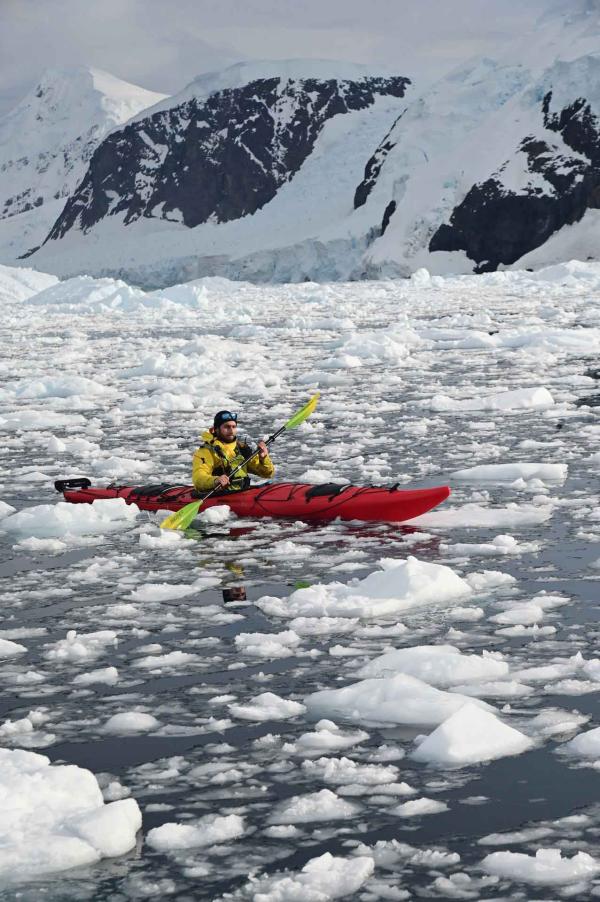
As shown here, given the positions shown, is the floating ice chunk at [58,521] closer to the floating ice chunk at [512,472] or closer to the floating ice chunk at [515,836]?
the floating ice chunk at [512,472]

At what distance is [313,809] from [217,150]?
145 m

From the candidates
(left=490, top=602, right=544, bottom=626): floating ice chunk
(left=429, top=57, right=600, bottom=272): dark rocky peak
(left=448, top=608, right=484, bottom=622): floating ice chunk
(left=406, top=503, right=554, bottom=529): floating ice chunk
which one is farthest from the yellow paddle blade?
(left=429, top=57, right=600, bottom=272): dark rocky peak

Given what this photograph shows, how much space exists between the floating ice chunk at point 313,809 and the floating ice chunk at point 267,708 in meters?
0.75

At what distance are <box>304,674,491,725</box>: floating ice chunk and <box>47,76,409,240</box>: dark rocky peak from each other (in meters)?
128

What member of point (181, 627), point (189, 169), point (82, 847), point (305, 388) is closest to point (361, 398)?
point (305, 388)

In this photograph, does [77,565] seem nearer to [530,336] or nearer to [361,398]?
[361,398]

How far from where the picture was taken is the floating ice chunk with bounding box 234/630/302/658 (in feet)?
18.2

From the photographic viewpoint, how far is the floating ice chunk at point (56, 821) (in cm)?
356

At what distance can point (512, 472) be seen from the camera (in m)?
9.59

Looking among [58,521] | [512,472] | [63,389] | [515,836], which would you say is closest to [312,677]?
[515,836]

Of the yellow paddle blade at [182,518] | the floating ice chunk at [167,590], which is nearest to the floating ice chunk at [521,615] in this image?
the floating ice chunk at [167,590]

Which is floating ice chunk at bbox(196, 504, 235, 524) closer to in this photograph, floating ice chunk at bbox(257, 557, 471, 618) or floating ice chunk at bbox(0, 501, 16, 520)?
floating ice chunk at bbox(0, 501, 16, 520)

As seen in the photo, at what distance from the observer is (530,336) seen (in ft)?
73.7

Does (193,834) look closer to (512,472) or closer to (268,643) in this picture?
(268,643)
